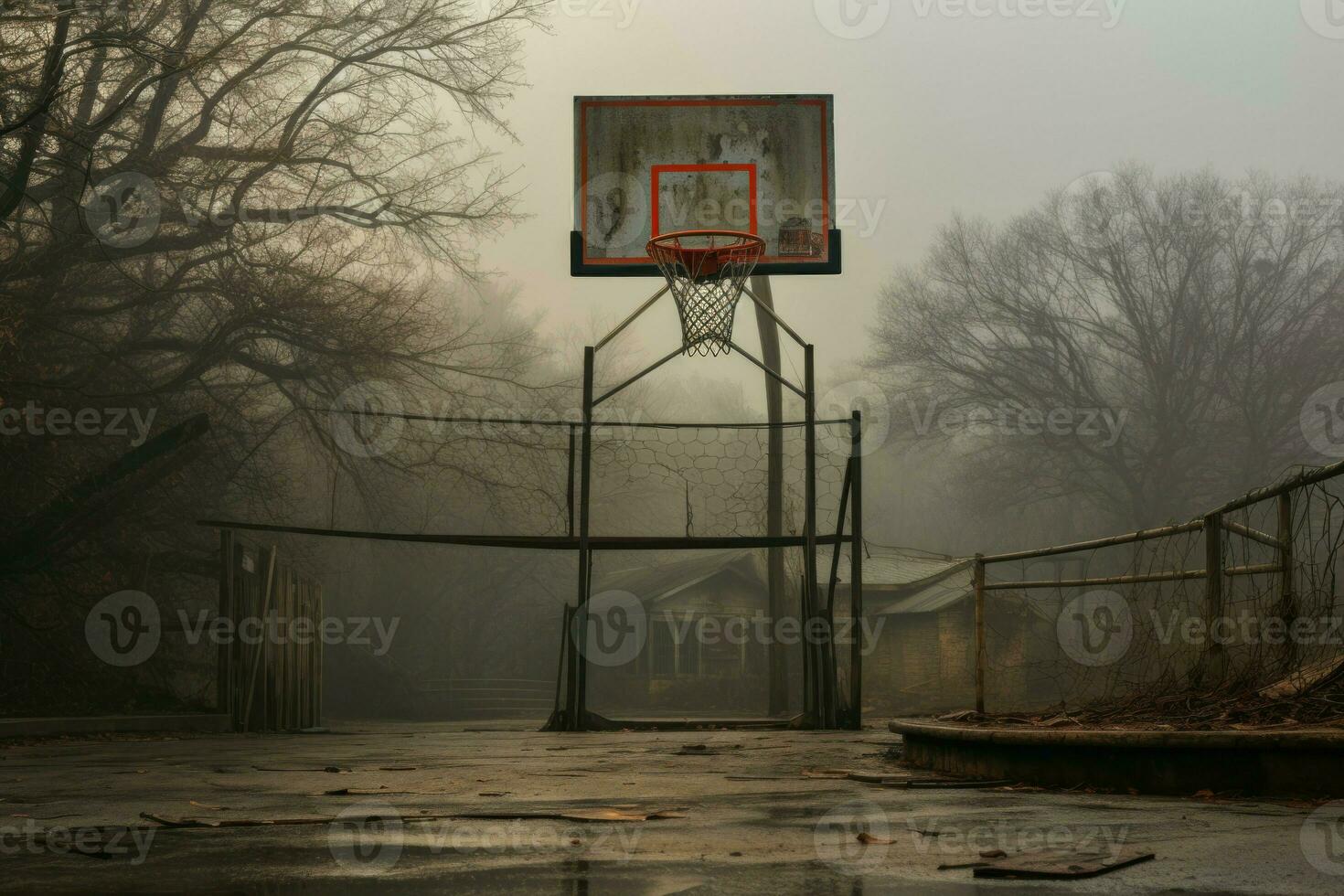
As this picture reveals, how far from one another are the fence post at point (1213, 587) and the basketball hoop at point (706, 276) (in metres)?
7.82

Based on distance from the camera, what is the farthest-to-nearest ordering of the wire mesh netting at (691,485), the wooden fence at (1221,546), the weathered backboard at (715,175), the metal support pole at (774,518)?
1. the wire mesh netting at (691,485)
2. the metal support pole at (774,518)
3. the weathered backboard at (715,175)
4. the wooden fence at (1221,546)

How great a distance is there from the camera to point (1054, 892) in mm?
3150

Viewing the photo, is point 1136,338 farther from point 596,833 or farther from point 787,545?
point 596,833

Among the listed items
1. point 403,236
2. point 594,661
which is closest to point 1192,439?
point 594,661

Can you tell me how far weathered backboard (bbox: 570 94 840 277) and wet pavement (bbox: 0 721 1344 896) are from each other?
8317 millimetres

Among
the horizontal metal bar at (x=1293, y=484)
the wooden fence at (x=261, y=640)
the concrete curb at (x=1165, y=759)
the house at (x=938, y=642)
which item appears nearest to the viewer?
the concrete curb at (x=1165, y=759)

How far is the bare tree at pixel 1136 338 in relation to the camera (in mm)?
43469

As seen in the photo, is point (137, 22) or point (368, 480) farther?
point (368, 480)

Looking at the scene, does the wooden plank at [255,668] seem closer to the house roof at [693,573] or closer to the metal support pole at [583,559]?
the metal support pole at [583,559]

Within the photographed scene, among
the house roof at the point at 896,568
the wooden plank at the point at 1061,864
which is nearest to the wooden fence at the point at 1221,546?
the wooden plank at the point at 1061,864

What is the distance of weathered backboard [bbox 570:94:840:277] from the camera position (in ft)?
49.6

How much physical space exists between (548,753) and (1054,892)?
24.1 ft

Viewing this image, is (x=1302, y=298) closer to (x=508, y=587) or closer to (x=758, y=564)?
(x=758, y=564)

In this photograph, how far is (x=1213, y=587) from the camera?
6973 mm
